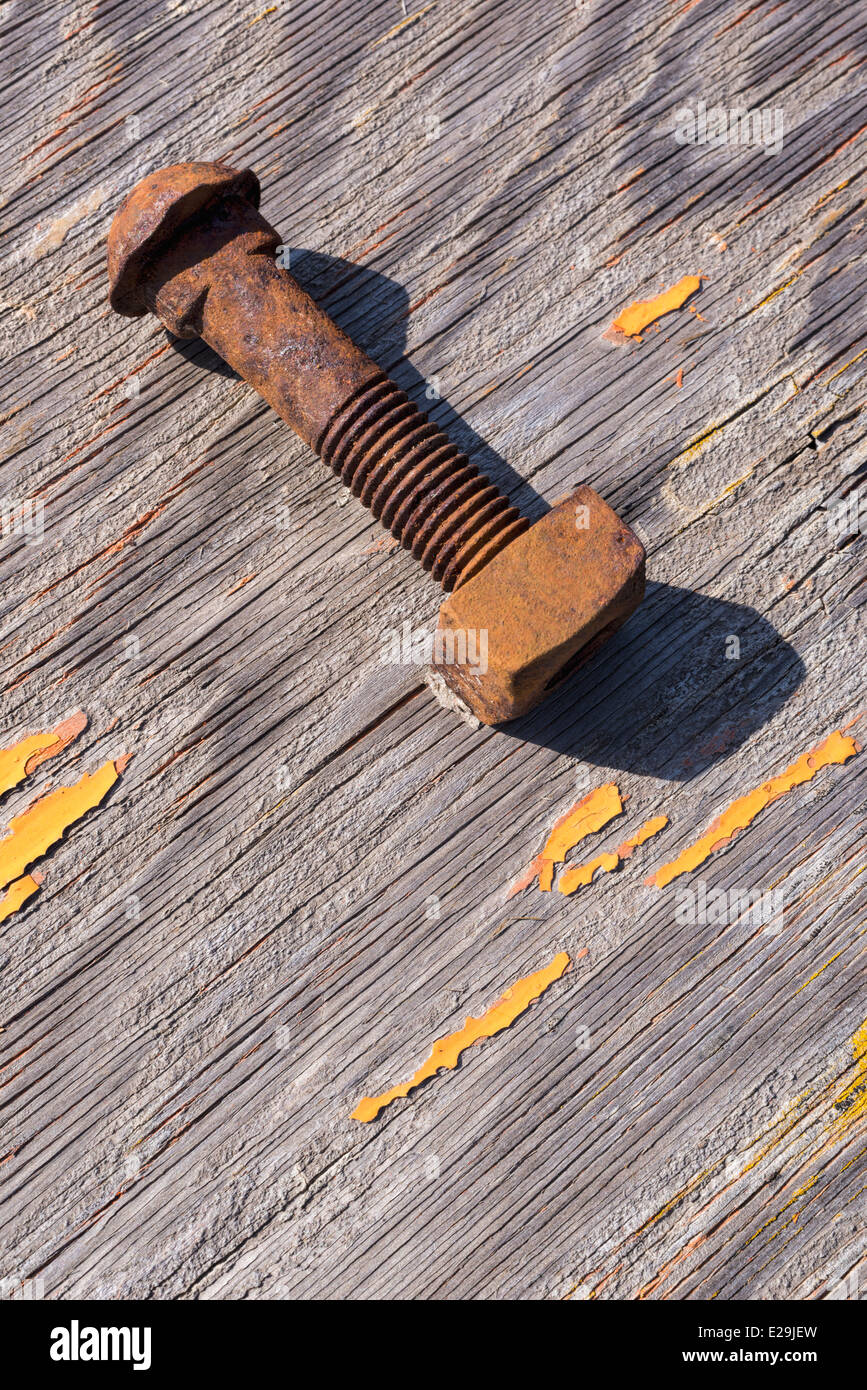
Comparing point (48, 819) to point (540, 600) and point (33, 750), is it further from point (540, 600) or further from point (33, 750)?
point (540, 600)

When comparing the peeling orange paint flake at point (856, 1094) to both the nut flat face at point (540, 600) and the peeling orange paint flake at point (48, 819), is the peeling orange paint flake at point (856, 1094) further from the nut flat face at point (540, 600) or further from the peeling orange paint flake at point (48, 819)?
the peeling orange paint flake at point (48, 819)

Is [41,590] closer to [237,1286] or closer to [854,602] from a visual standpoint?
[237,1286]

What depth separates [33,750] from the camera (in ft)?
8.48

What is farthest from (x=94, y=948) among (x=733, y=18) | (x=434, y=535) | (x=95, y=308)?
(x=733, y=18)

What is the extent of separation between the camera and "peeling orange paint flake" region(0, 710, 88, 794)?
2.58 meters

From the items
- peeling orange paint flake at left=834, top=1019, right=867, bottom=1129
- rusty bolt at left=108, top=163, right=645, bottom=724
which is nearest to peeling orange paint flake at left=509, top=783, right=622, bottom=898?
rusty bolt at left=108, top=163, right=645, bottom=724

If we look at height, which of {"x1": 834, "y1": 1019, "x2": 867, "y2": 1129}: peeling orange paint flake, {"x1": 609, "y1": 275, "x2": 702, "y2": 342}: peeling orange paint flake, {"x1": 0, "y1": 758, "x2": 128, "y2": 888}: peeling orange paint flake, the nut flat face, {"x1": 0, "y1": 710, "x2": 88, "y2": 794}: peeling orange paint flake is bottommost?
{"x1": 834, "y1": 1019, "x2": 867, "y2": 1129}: peeling orange paint flake

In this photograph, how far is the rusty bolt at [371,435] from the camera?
→ 2.14m

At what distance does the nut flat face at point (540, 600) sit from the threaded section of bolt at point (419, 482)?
Result: 0.11 meters

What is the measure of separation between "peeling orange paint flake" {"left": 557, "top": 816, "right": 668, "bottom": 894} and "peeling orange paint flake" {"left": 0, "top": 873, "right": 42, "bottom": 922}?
138 centimetres

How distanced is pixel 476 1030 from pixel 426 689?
89 centimetres

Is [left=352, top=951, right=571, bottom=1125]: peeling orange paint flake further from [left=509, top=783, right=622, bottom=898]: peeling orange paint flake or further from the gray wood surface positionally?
[left=509, top=783, right=622, bottom=898]: peeling orange paint flake

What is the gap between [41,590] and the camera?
104 inches

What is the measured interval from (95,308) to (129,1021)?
193 cm
